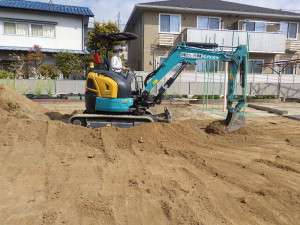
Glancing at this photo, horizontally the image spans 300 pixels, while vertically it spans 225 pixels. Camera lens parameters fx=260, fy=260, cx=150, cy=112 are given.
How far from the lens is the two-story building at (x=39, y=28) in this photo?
63.4ft

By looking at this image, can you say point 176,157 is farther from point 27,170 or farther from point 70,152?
point 27,170

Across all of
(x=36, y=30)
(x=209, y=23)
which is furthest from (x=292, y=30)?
(x=36, y=30)

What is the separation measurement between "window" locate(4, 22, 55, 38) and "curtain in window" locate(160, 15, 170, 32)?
8597mm

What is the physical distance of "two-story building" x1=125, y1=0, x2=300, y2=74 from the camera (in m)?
18.5

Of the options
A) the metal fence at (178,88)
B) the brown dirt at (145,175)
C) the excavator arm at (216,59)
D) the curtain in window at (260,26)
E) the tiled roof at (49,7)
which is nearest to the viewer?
the brown dirt at (145,175)

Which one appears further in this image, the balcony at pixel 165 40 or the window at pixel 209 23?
the window at pixel 209 23

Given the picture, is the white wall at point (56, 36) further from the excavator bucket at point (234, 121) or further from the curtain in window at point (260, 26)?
the excavator bucket at point (234, 121)

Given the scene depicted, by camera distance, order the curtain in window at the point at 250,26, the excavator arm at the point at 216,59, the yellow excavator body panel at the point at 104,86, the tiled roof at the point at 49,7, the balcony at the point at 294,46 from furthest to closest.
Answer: the balcony at the point at 294,46 < the curtain in window at the point at 250,26 < the tiled roof at the point at 49,7 < the excavator arm at the point at 216,59 < the yellow excavator body panel at the point at 104,86

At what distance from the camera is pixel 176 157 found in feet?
15.9

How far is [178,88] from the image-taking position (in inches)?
639

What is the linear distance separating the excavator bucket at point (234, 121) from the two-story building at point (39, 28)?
53.0 feet

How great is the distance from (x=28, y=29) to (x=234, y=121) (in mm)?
18861

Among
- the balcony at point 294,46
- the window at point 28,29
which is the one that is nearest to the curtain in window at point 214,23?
the balcony at point 294,46

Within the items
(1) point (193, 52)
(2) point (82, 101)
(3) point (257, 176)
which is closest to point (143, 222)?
(3) point (257, 176)
